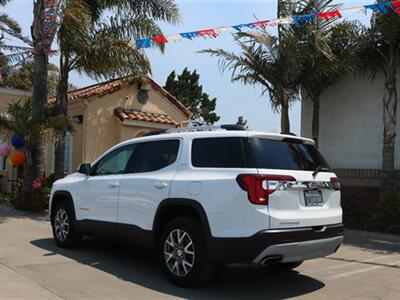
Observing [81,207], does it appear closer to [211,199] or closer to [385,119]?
[211,199]

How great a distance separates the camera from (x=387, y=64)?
12719mm

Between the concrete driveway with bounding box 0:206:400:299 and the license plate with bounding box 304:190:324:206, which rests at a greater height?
the license plate with bounding box 304:190:324:206

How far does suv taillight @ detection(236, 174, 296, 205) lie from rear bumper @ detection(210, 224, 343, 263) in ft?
1.21

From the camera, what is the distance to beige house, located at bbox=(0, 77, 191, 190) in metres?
18.6

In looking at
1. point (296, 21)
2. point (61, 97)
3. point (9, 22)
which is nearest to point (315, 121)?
point (296, 21)

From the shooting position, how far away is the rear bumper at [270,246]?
18.9ft

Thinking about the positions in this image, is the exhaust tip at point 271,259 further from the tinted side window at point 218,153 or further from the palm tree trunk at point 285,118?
the palm tree trunk at point 285,118

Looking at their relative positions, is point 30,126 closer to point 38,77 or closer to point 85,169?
point 38,77

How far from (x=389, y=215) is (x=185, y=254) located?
21.7 ft

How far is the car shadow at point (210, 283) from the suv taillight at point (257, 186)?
1211 mm

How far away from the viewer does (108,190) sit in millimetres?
7691

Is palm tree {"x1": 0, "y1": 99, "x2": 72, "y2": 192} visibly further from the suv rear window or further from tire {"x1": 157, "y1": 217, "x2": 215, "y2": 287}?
the suv rear window

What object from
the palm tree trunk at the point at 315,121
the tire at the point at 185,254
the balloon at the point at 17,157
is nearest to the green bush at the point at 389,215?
the palm tree trunk at the point at 315,121

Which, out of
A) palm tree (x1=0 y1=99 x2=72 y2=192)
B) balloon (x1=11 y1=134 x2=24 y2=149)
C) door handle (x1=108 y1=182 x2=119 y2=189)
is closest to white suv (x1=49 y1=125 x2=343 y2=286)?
door handle (x1=108 y1=182 x2=119 y2=189)
